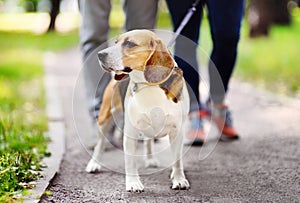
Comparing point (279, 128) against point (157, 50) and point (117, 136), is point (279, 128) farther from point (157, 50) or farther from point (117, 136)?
point (157, 50)

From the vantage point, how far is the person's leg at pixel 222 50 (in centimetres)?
450

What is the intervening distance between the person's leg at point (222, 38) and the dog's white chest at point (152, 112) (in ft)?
4.34

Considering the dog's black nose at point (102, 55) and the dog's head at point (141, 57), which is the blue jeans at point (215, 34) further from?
the dog's black nose at point (102, 55)

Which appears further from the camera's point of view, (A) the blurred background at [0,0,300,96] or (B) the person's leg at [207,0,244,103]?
(A) the blurred background at [0,0,300,96]

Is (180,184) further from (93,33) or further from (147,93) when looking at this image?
(93,33)

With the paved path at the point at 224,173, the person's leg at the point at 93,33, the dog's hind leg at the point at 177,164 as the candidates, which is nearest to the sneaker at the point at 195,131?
the paved path at the point at 224,173

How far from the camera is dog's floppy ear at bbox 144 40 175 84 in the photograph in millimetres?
3133

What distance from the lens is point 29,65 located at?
1158 cm

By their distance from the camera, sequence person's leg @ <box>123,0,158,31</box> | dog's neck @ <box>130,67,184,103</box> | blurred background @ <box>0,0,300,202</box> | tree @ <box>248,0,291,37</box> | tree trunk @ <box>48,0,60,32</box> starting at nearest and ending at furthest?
dog's neck @ <box>130,67,184,103</box>
blurred background @ <box>0,0,300,202</box>
person's leg @ <box>123,0,158,31</box>
tree @ <box>248,0,291,37</box>
tree trunk @ <box>48,0,60,32</box>

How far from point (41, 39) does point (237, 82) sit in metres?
12.0

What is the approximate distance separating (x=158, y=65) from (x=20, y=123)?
2.72m

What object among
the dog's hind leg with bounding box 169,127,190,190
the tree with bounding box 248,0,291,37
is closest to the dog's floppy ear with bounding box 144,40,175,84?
the dog's hind leg with bounding box 169,127,190,190

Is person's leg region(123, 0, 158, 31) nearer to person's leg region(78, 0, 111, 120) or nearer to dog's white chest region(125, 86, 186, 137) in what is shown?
person's leg region(78, 0, 111, 120)

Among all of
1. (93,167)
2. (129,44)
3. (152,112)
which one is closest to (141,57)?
(129,44)
